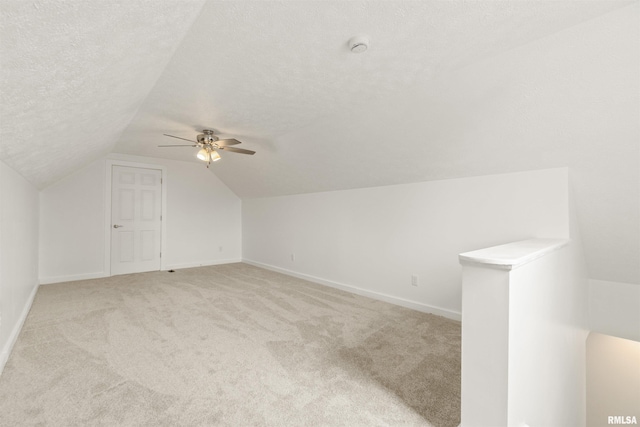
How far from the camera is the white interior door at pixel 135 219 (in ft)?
16.3

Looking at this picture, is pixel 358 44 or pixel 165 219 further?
pixel 165 219

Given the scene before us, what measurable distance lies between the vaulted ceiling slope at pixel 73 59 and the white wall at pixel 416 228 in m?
2.71

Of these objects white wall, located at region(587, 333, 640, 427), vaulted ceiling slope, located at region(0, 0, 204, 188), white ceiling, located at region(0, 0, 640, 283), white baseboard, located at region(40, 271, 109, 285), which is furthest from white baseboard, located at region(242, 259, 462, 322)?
vaulted ceiling slope, located at region(0, 0, 204, 188)

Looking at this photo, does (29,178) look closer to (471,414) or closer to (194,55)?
(194,55)

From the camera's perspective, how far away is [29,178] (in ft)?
10.0

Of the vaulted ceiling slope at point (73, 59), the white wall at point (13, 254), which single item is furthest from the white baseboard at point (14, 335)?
the vaulted ceiling slope at point (73, 59)

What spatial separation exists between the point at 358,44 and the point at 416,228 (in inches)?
86.5

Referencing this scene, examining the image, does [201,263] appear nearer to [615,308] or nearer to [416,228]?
[416,228]

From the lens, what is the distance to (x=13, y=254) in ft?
7.98

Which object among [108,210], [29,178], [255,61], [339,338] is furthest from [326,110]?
[108,210]

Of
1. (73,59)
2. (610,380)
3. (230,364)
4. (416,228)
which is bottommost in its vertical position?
(610,380)

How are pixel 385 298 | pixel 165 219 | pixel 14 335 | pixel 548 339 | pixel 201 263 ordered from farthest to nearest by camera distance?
pixel 201 263 < pixel 165 219 < pixel 385 298 < pixel 14 335 < pixel 548 339

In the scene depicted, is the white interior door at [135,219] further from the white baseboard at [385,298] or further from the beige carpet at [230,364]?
the white baseboard at [385,298]

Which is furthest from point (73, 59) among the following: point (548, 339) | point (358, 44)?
point (548, 339)
